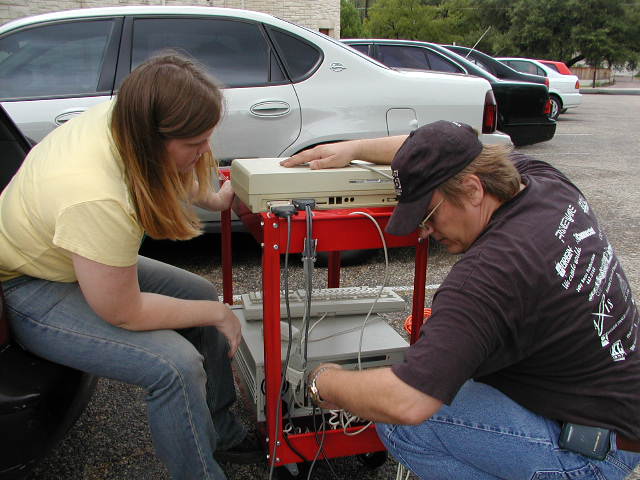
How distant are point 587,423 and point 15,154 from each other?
6.72 feet

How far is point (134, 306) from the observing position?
159cm

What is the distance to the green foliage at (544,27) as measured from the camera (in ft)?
111

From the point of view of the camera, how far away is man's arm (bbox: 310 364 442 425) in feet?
4.18

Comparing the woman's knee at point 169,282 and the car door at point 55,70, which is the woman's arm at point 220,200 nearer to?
the woman's knee at point 169,282

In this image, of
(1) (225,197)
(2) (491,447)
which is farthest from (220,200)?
(2) (491,447)

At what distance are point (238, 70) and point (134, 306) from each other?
2.46 meters

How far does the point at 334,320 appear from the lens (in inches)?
88.2

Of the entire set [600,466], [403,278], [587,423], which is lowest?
[403,278]

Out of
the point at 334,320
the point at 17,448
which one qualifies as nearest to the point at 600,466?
the point at 334,320

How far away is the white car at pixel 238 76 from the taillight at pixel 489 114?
0.62 feet

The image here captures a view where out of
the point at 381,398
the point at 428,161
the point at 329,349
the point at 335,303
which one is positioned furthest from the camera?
the point at 335,303

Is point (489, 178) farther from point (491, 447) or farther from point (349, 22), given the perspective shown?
point (349, 22)

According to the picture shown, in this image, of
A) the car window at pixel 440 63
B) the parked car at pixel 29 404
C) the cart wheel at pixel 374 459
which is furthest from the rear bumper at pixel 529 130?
the parked car at pixel 29 404

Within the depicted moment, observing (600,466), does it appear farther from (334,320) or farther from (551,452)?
(334,320)
